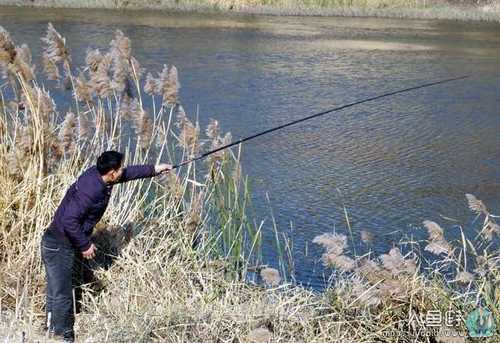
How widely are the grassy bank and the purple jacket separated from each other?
1.31ft

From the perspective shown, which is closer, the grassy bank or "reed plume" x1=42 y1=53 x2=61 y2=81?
the grassy bank

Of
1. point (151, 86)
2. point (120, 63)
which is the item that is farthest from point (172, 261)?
point (120, 63)

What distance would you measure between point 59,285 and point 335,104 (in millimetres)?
6568

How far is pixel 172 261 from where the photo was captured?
17.0 feet

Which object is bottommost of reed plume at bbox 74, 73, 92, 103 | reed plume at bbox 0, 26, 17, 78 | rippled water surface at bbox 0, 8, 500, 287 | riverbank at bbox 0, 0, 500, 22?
riverbank at bbox 0, 0, 500, 22

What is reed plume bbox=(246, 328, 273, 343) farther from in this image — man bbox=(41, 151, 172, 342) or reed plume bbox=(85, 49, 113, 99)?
reed plume bbox=(85, 49, 113, 99)

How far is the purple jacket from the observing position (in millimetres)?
4520

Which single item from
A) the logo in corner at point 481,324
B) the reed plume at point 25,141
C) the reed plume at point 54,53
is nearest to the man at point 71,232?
the reed plume at point 25,141

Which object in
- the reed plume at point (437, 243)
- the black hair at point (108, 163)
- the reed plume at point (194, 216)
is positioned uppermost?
the black hair at point (108, 163)

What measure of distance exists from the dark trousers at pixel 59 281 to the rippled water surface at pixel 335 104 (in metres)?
1.47

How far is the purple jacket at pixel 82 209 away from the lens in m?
4.52

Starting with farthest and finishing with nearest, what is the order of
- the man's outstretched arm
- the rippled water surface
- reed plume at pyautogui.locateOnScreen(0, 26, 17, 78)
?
the rippled water surface, reed plume at pyautogui.locateOnScreen(0, 26, 17, 78), the man's outstretched arm

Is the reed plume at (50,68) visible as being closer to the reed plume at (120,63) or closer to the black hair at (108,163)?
the reed plume at (120,63)

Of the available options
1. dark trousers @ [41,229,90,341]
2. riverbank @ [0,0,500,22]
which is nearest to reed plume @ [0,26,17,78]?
dark trousers @ [41,229,90,341]
